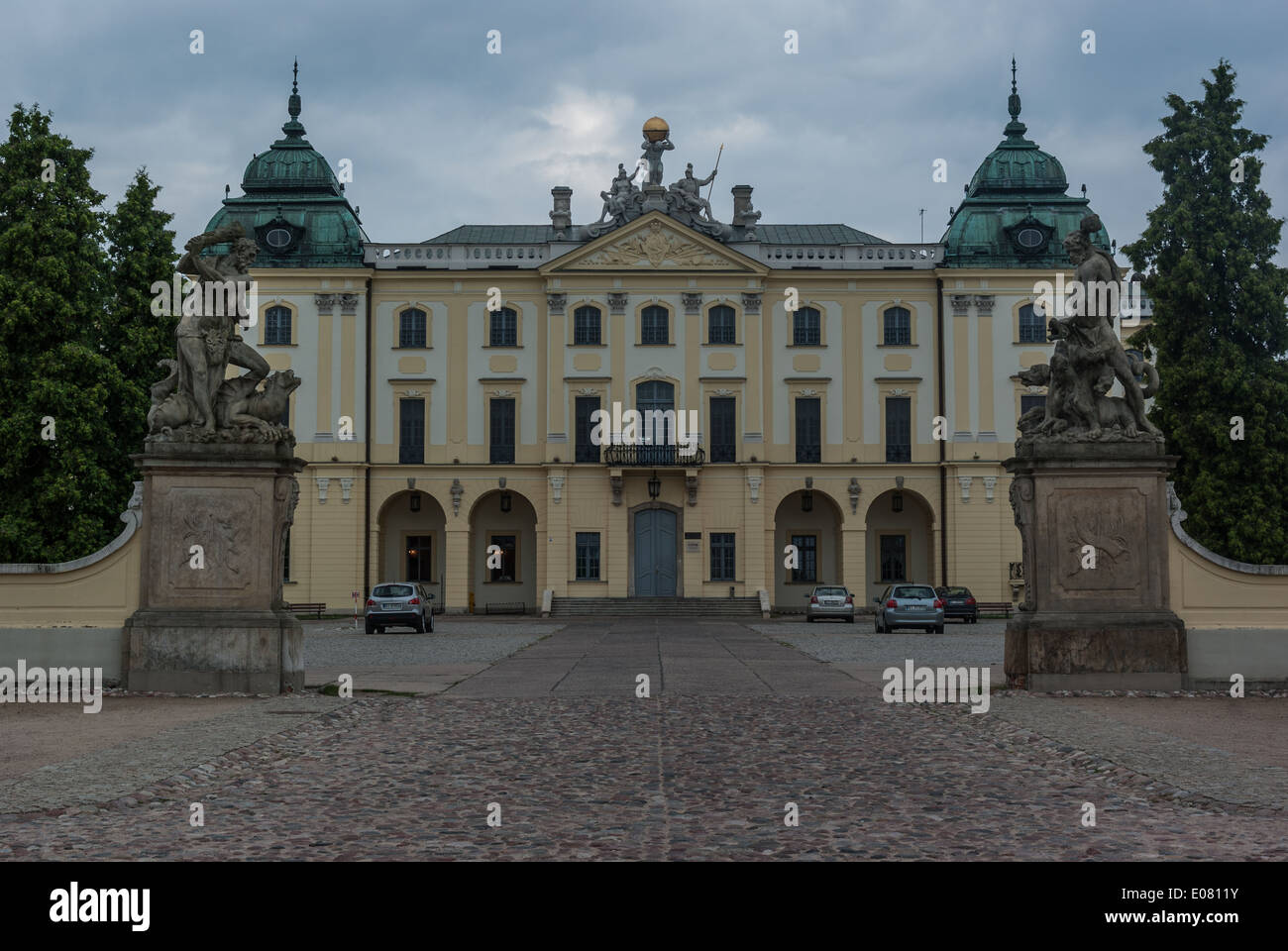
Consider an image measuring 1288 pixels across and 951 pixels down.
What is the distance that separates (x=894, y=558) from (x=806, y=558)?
3233 millimetres

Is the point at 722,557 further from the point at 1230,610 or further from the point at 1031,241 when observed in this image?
the point at 1230,610

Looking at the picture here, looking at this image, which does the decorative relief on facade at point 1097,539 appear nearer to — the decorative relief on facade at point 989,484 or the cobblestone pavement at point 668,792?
the cobblestone pavement at point 668,792

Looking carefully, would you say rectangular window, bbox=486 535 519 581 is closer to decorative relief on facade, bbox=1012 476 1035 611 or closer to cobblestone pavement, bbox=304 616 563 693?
cobblestone pavement, bbox=304 616 563 693

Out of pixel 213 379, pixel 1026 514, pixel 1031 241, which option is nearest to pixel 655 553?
pixel 1031 241

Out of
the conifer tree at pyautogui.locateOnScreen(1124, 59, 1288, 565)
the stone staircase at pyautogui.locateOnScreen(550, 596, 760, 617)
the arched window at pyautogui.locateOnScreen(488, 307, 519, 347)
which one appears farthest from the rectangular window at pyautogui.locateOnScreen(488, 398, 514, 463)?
the conifer tree at pyautogui.locateOnScreen(1124, 59, 1288, 565)

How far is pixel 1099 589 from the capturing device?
15070mm

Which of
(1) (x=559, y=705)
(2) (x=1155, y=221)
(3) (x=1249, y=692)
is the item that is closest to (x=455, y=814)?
(1) (x=559, y=705)

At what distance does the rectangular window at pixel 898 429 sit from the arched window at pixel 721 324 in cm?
625

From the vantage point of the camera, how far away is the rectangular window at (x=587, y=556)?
4966 cm

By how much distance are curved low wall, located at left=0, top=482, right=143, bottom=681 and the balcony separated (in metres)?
34.4

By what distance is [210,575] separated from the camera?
1478cm

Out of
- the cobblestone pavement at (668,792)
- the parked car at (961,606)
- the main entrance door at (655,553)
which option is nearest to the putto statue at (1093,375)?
the cobblestone pavement at (668,792)

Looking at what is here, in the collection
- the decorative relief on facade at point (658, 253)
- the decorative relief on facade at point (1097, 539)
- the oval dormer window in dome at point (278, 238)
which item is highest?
the oval dormer window in dome at point (278, 238)

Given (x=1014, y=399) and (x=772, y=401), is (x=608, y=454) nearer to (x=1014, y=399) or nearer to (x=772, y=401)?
(x=772, y=401)
